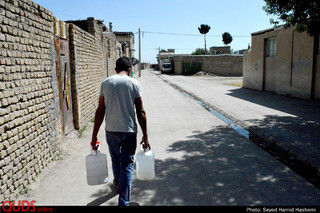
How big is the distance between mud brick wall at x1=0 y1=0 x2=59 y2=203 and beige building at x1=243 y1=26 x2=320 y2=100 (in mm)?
11429

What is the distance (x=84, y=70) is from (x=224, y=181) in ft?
18.5

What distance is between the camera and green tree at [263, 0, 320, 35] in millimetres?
8961

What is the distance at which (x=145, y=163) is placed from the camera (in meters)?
3.91

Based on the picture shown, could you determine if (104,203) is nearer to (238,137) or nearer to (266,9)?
(238,137)

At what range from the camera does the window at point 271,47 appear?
1680 cm

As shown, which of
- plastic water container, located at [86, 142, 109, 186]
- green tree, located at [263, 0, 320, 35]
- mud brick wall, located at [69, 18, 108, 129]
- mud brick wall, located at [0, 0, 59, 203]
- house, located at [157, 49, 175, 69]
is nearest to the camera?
mud brick wall, located at [0, 0, 59, 203]

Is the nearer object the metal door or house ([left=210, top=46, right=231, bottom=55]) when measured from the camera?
the metal door

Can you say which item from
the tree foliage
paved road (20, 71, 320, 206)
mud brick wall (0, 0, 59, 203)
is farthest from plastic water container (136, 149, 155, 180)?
the tree foliage

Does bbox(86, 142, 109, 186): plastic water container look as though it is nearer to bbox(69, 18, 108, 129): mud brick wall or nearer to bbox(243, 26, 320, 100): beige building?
bbox(69, 18, 108, 129): mud brick wall

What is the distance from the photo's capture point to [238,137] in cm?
704

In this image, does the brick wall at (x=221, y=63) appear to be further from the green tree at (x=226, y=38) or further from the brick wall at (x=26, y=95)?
the green tree at (x=226, y=38)

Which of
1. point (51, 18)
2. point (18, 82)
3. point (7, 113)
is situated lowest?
point (7, 113)

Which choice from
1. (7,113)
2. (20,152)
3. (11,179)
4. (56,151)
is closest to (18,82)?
(7,113)

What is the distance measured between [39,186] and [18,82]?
1557 mm
